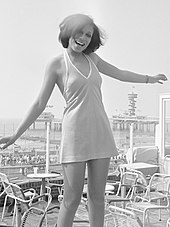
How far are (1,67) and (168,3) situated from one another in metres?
3.96

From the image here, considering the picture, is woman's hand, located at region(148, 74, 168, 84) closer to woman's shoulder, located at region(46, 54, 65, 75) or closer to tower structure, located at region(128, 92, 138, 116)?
woman's shoulder, located at region(46, 54, 65, 75)

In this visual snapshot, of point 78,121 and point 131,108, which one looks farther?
point 131,108

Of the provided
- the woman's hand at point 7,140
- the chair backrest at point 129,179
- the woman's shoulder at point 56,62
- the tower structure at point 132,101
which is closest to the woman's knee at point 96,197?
the woman's hand at point 7,140

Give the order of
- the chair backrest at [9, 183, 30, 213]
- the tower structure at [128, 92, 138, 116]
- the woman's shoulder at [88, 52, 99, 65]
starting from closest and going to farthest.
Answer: the woman's shoulder at [88, 52, 99, 65] → the chair backrest at [9, 183, 30, 213] → the tower structure at [128, 92, 138, 116]

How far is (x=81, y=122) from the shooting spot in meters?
1.23

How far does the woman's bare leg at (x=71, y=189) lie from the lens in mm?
1218

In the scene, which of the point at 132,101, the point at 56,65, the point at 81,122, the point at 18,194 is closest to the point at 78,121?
the point at 81,122

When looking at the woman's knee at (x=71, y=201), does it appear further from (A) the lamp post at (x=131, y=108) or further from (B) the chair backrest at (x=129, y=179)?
(A) the lamp post at (x=131, y=108)

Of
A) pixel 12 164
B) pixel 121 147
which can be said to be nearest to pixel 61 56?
pixel 12 164

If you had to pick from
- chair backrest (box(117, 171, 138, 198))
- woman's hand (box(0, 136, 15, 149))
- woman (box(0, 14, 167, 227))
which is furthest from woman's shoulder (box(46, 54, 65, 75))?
chair backrest (box(117, 171, 138, 198))

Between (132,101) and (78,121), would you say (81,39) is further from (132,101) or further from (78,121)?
(132,101)

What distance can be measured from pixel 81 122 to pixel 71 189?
20 centimetres

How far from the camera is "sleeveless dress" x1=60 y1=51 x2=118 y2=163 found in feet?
4.02

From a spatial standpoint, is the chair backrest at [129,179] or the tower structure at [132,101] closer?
the chair backrest at [129,179]
